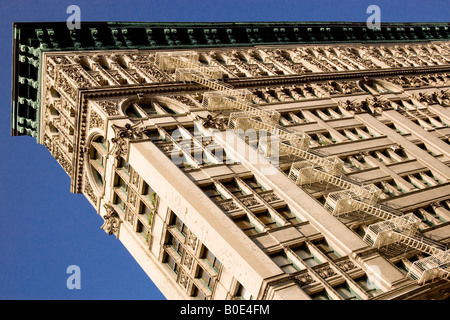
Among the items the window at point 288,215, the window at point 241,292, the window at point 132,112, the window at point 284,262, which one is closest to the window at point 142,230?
the window at point 132,112

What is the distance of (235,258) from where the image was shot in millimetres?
30688

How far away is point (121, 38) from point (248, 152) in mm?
21734

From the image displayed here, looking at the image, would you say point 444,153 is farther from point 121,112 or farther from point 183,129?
point 121,112

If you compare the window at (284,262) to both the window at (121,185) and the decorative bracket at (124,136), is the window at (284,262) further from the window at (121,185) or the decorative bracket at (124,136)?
the window at (121,185)

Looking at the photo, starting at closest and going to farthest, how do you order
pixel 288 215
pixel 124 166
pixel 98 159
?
pixel 288 215 → pixel 124 166 → pixel 98 159

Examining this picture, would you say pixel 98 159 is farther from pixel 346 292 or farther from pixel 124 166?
pixel 346 292

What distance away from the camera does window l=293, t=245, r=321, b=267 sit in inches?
1262

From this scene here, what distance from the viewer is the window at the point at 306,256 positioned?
32.1m

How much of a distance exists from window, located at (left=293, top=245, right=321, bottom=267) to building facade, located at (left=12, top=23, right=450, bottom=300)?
93mm

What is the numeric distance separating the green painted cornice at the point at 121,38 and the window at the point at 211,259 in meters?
25.9

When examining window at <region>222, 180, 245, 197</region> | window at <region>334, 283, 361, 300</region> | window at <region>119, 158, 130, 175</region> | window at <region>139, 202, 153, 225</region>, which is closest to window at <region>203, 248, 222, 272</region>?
window at <region>222, 180, 245, 197</region>

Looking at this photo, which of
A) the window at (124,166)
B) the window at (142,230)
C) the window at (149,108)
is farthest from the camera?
the window at (149,108)

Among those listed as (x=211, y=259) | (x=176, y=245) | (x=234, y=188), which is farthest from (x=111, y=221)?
(x=211, y=259)

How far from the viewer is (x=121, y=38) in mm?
55375
